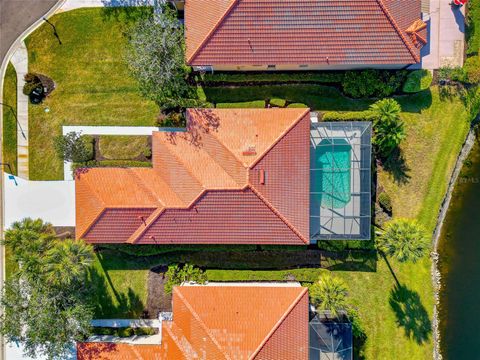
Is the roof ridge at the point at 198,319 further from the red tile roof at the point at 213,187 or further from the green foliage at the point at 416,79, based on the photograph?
the green foliage at the point at 416,79

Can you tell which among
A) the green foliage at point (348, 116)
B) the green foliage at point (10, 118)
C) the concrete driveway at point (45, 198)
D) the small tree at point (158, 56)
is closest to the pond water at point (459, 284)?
the green foliage at point (348, 116)

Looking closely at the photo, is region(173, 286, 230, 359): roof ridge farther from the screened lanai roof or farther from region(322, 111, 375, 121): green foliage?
region(322, 111, 375, 121): green foliage

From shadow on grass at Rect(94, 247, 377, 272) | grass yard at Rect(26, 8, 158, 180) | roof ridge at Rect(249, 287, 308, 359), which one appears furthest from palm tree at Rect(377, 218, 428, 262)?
grass yard at Rect(26, 8, 158, 180)

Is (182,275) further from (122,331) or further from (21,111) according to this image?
(21,111)

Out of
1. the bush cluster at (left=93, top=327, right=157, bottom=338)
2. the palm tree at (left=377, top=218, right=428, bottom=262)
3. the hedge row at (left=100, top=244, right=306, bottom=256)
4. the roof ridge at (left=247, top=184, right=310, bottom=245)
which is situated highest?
the roof ridge at (left=247, top=184, right=310, bottom=245)

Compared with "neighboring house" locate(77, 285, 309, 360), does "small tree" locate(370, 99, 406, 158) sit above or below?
above

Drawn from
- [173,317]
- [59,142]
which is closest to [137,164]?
[59,142]

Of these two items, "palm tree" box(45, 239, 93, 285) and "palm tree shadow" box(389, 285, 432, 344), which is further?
"palm tree shadow" box(389, 285, 432, 344)
